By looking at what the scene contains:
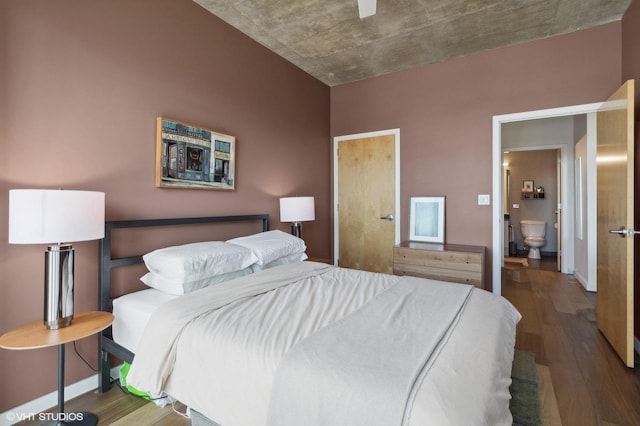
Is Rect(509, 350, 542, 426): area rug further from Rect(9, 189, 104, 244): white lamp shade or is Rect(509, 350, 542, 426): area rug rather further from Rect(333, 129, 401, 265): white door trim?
Rect(9, 189, 104, 244): white lamp shade

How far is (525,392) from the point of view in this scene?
1969 mm

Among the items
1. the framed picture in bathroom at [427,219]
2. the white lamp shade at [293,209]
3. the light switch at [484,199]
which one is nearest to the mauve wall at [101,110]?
the white lamp shade at [293,209]

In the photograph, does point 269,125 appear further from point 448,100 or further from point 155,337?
point 155,337

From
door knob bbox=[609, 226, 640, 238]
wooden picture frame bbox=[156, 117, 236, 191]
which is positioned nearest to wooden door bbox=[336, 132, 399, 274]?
wooden picture frame bbox=[156, 117, 236, 191]

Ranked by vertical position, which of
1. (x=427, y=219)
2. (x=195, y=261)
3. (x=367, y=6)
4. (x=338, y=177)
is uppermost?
(x=367, y=6)

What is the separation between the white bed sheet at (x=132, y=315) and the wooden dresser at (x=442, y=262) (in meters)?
2.38

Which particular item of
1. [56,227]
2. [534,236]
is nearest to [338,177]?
[56,227]

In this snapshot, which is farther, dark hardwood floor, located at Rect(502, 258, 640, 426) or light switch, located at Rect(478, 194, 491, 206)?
light switch, located at Rect(478, 194, 491, 206)

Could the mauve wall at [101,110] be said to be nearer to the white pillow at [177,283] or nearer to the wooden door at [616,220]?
the white pillow at [177,283]

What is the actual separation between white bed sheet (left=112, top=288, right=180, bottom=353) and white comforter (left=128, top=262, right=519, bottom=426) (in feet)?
0.84

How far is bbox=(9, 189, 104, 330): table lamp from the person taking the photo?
1.44 m

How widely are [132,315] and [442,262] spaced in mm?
2763

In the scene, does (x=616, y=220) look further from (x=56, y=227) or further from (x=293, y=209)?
(x=56, y=227)

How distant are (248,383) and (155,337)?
1.96 feet
